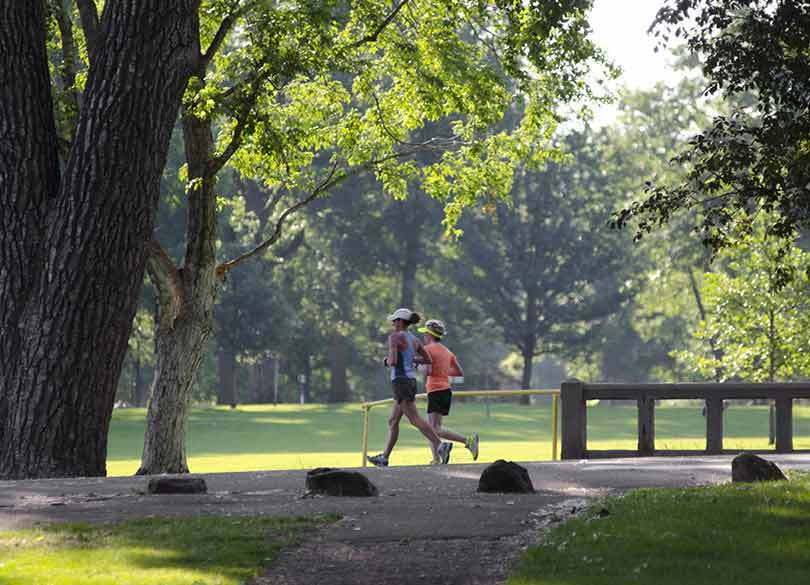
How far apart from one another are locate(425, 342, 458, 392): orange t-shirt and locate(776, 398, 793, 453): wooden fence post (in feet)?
16.5

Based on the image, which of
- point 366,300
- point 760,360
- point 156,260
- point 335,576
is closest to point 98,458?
point 156,260

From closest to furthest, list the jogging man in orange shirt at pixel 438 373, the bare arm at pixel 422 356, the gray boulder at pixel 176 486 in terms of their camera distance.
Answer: the gray boulder at pixel 176 486
the bare arm at pixel 422 356
the jogging man in orange shirt at pixel 438 373

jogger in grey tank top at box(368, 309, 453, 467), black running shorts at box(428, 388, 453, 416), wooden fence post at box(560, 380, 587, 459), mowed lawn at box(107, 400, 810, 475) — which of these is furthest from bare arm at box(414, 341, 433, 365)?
mowed lawn at box(107, 400, 810, 475)

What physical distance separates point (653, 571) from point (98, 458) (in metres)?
8.52

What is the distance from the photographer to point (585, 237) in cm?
7744

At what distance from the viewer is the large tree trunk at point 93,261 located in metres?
15.4

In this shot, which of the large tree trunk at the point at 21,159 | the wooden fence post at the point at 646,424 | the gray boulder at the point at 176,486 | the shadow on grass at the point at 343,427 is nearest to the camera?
the gray boulder at the point at 176,486

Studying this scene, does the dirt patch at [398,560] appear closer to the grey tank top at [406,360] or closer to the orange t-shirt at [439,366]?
the grey tank top at [406,360]

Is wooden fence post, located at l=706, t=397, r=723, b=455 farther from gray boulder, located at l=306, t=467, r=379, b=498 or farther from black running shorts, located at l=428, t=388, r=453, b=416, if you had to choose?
gray boulder, located at l=306, t=467, r=379, b=498

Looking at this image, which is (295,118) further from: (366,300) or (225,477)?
(366,300)

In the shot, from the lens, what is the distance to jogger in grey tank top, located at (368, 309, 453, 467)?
17938mm

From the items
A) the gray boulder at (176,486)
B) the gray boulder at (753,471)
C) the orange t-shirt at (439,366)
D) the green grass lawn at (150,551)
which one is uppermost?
the orange t-shirt at (439,366)

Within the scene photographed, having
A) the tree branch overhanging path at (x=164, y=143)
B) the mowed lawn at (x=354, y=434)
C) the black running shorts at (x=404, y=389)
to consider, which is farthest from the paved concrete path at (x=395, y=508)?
the mowed lawn at (x=354, y=434)

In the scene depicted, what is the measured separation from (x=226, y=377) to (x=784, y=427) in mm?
50994
